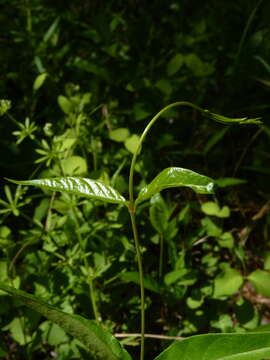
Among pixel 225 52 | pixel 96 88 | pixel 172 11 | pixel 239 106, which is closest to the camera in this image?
pixel 96 88

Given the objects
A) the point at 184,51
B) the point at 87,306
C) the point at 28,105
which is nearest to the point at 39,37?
the point at 28,105

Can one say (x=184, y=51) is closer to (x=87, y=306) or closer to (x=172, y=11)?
(x=172, y=11)

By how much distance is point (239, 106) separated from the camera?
198 cm

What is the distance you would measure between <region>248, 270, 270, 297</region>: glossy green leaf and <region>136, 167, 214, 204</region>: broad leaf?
2.40 feet

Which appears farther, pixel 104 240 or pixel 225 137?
pixel 225 137

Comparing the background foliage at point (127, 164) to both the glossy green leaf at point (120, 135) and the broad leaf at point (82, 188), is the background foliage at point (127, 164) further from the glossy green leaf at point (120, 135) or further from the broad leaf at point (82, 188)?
the broad leaf at point (82, 188)

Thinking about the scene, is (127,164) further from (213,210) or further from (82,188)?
(82,188)

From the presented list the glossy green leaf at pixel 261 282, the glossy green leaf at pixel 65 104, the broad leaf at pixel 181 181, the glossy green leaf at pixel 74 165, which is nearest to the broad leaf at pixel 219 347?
the broad leaf at pixel 181 181

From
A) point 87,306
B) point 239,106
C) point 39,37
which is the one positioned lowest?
point 87,306

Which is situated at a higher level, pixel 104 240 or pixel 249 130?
pixel 249 130

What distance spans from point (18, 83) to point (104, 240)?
1.05 meters

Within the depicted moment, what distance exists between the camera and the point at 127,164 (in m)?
1.54

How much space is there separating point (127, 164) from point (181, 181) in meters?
0.91

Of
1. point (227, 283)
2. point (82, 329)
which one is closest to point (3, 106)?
point (82, 329)
